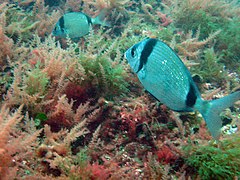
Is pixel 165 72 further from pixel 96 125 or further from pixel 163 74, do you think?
pixel 96 125

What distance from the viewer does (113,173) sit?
252 cm

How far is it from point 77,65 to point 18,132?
1.30 meters

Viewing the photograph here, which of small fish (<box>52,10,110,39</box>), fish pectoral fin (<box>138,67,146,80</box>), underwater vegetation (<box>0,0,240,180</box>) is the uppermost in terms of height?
fish pectoral fin (<box>138,67,146,80</box>)

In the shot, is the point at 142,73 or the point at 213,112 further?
the point at 142,73

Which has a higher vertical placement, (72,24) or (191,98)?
(191,98)

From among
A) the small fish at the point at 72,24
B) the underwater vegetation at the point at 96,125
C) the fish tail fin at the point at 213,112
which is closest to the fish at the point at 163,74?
the fish tail fin at the point at 213,112

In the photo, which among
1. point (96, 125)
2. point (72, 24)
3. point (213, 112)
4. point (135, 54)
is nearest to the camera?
point (213, 112)

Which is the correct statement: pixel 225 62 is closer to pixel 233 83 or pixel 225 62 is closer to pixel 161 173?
pixel 233 83

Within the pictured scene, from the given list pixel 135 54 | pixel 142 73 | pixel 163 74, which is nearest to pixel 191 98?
pixel 163 74

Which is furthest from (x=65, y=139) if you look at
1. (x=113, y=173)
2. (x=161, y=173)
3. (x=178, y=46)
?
(x=178, y=46)

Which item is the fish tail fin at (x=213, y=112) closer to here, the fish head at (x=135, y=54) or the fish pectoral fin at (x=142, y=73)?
the fish pectoral fin at (x=142, y=73)

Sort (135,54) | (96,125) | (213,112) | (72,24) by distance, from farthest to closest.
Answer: (72,24)
(96,125)
(135,54)
(213,112)

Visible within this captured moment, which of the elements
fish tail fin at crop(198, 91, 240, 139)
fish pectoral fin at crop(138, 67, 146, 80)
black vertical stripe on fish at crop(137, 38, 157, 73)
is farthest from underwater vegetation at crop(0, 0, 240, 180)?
black vertical stripe on fish at crop(137, 38, 157, 73)

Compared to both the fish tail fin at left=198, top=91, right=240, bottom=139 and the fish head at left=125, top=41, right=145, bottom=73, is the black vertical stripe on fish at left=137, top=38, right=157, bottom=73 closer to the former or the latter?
the fish head at left=125, top=41, right=145, bottom=73
